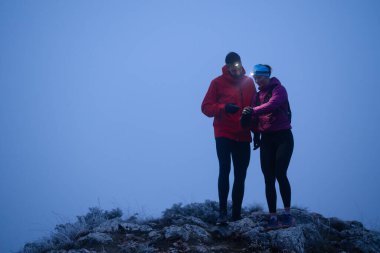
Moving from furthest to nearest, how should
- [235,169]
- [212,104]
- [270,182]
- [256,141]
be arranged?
[212,104] → [256,141] → [235,169] → [270,182]

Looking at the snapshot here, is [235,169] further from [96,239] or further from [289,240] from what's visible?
[96,239]

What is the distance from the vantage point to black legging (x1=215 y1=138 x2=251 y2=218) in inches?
241

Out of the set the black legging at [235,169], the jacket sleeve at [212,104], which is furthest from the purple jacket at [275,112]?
the jacket sleeve at [212,104]

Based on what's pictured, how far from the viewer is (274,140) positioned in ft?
19.2

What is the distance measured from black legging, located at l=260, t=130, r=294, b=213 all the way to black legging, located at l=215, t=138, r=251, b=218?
0.44 m

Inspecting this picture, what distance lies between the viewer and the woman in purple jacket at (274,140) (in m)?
5.60

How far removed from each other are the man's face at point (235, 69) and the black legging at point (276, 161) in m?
1.39

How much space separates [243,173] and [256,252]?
1820 millimetres

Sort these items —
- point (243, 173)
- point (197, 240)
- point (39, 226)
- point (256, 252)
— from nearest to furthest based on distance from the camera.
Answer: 1. point (256, 252)
2. point (197, 240)
3. point (243, 173)
4. point (39, 226)

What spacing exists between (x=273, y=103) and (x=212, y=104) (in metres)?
1.30

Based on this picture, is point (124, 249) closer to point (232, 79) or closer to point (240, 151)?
point (240, 151)

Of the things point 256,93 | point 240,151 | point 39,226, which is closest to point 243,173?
point 240,151

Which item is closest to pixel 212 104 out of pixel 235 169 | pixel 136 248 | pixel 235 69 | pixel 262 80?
pixel 235 69

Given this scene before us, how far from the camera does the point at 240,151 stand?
20.9ft
